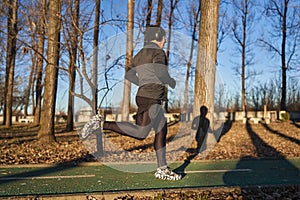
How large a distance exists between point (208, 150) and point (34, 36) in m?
5.53

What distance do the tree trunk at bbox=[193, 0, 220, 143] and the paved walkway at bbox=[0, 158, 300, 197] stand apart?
8.95 ft

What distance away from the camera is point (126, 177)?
489 centimetres

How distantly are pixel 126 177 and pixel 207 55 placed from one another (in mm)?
5220

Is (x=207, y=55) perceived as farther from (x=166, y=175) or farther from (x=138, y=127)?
(x=166, y=175)

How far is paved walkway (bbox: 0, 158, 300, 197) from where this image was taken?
412 centimetres

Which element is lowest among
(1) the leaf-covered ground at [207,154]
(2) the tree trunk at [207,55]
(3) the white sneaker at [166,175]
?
(1) the leaf-covered ground at [207,154]

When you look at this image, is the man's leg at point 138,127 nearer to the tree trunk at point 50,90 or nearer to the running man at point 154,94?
the running man at point 154,94

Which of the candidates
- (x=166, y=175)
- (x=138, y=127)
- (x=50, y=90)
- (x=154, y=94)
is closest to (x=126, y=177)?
(x=166, y=175)

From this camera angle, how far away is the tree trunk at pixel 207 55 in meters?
9.20

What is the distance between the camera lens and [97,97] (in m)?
7.27

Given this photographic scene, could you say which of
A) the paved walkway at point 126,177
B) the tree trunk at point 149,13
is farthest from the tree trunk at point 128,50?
the paved walkway at point 126,177

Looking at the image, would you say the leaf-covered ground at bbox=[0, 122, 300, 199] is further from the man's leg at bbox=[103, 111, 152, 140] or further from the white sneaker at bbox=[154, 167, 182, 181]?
the man's leg at bbox=[103, 111, 152, 140]


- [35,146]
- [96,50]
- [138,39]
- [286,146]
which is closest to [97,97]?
[96,50]

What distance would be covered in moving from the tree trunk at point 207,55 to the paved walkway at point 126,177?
8.95ft
